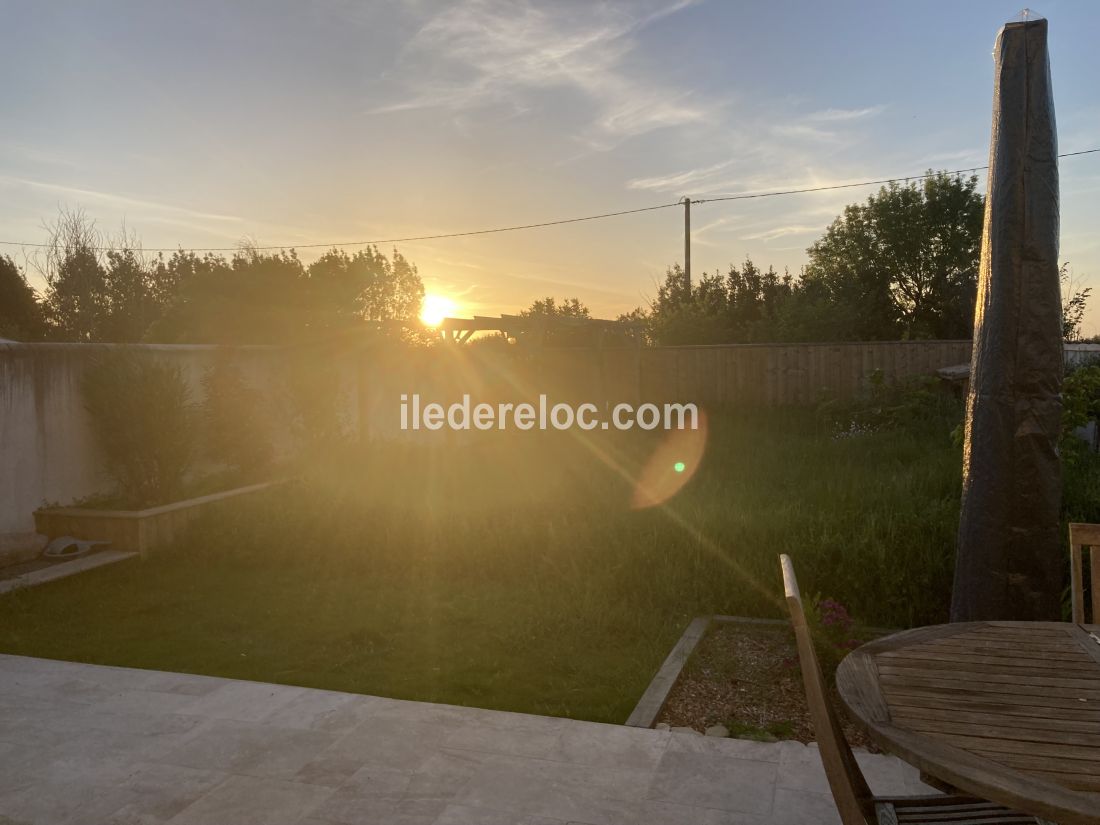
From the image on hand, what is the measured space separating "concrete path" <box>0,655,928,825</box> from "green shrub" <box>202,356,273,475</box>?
19.0 feet

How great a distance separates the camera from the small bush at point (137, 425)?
7.63 meters

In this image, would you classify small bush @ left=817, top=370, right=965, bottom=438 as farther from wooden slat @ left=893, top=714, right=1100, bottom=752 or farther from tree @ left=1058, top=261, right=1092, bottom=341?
tree @ left=1058, top=261, right=1092, bottom=341

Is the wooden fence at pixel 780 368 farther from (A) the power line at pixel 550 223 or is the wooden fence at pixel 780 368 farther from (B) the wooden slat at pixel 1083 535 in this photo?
(B) the wooden slat at pixel 1083 535

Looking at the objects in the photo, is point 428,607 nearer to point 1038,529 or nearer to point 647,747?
point 647,747

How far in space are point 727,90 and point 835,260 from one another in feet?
63.8

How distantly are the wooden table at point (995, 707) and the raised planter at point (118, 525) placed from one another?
6726mm

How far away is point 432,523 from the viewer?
21.6 ft

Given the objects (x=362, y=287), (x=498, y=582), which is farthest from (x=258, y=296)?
(x=498, y=582)

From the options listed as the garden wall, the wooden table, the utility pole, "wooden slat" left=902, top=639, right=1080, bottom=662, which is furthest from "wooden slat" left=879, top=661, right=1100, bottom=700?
the utility pole

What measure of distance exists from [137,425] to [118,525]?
3.73 feet

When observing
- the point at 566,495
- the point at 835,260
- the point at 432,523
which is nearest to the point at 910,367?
the point at 566,495

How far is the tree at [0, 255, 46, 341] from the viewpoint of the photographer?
21.8 metres

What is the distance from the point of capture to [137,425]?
7672 millimetres

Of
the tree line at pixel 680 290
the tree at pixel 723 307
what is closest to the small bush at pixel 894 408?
the tree at pixel 723 307
